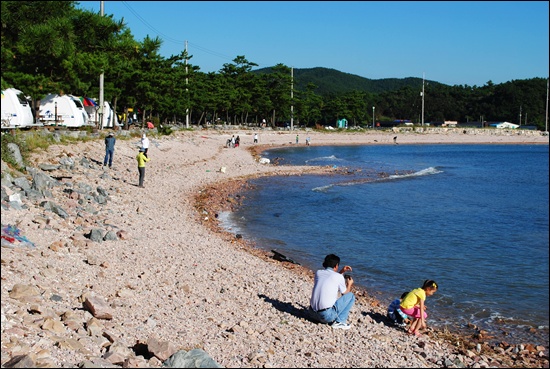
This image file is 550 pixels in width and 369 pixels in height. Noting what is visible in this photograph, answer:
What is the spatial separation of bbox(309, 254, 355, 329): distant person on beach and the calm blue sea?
2.45m

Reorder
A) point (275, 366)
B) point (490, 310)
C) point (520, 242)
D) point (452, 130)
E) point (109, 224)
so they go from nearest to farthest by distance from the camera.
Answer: point (275, 366)
point (490, 310)
point (109, 224)
point (520, 242)
point (452, 130)

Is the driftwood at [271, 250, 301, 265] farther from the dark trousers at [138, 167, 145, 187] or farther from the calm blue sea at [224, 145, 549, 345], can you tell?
the dark trousers at [138, 167, 145, 187]

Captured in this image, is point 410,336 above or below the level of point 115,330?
below

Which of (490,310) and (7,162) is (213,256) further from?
(7,162)

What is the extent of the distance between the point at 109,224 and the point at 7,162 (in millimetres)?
4048

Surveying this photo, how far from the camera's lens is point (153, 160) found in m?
31.9

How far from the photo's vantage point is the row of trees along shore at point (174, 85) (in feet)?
32.9

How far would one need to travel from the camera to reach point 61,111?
3291 centimetres

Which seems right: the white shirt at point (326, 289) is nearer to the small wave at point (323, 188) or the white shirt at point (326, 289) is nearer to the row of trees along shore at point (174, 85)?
the row of trees along shore at point (174, 85)

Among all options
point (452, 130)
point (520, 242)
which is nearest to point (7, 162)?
point (520, 242)

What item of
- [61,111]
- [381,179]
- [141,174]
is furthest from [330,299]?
[61,111]

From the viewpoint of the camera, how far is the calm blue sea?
1125 centimetres

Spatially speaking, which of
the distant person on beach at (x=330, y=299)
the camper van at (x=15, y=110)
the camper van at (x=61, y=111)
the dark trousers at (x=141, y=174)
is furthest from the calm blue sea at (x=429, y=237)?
the camper van at (x=15, y=110)

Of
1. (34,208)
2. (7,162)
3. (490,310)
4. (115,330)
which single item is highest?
(7,162)
